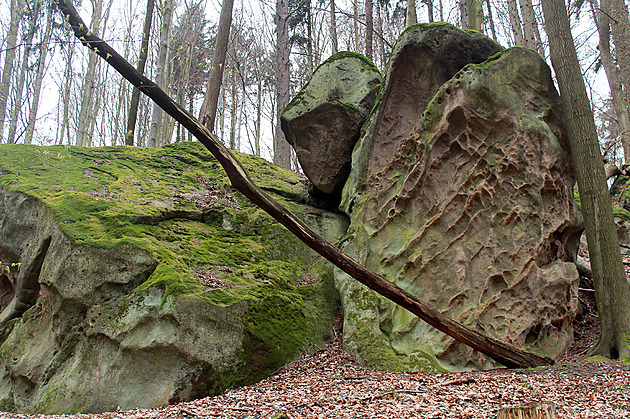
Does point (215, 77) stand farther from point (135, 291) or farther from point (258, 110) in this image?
point (258, 110)

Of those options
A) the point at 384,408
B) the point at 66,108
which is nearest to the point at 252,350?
the point at 384,408

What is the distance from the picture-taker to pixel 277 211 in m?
4.20

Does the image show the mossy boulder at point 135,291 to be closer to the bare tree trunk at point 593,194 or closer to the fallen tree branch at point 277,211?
the fallen tree branch at point 277,211

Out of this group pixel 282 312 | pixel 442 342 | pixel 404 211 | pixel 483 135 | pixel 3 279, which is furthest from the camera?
pixel 3 279

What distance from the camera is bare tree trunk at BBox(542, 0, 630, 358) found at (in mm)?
4598

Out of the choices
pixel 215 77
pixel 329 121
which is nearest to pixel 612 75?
pixel 329 121

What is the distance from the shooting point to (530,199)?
5.53m

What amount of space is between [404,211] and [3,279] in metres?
7.10

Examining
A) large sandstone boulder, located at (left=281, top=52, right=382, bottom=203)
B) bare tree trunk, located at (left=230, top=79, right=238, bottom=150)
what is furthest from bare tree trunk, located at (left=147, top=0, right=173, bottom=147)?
bare tree trunk, located at (left=230, top=79, right=238, bottom=150)

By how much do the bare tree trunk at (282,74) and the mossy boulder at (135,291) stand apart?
5155mm

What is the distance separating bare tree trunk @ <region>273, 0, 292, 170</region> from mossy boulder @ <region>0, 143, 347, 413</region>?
16.9ft

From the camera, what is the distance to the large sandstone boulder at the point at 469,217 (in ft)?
17.1

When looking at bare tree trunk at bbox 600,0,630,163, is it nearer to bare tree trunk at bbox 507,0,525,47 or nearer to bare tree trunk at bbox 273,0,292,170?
bare tree trunk at bbox 507,0,525,47

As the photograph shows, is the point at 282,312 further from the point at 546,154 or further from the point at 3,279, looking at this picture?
the point at 3,279
